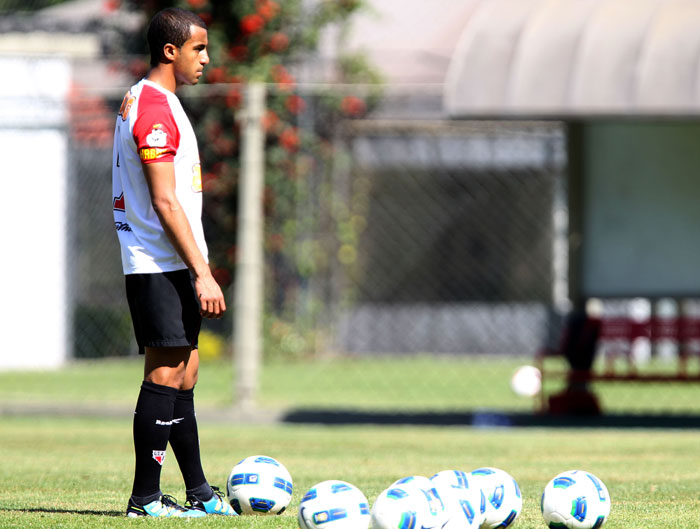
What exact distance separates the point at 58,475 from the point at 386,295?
13.1 meters

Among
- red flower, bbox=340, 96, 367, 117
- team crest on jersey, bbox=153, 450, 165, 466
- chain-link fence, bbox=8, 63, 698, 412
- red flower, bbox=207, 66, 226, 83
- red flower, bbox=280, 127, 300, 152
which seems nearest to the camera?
team crest on jersey, bbox=153, 450, 165, 466

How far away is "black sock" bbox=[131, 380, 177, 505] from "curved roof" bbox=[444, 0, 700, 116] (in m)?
6.67

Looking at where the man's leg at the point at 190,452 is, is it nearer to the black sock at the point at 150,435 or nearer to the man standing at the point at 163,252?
the man standing at the point at 163,252

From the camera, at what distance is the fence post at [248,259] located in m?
12.9

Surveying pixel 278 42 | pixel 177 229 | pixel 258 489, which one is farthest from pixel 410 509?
pixel 278 42

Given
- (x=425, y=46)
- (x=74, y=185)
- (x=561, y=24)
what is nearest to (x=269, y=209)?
(x=74, y=185)

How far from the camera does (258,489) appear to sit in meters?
5.93

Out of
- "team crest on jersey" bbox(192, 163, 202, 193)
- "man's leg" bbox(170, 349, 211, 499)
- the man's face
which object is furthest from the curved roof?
"man's leg" bbox(170, 349, 211, 499)

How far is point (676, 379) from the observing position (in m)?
12.6

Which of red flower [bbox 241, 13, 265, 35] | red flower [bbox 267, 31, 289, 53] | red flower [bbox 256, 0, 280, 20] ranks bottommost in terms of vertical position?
red flower [bbox 267, 31, 289, 53]

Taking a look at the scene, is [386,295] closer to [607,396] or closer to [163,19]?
[607,396]

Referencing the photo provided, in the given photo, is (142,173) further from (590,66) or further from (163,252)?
(590,66)

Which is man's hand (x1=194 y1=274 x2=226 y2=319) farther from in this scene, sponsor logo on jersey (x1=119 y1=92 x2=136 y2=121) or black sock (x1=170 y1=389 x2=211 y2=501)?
sponsor logo on jersey (x1=119 y1=92 x2=136 y2=121)

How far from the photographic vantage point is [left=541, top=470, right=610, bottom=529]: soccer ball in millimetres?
5426
